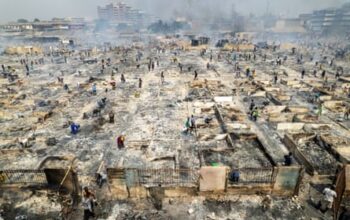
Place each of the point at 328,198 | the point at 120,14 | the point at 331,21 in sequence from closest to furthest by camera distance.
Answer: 1. the point at 328,198
2. the point at 331,21
3. the point at 120,14

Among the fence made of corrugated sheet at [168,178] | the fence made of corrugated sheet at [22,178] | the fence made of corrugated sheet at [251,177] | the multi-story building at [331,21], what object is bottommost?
the fence made of corrugated sheet at [22,178]

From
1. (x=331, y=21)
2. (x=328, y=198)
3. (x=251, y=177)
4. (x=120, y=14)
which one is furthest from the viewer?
(x=120, y=14)

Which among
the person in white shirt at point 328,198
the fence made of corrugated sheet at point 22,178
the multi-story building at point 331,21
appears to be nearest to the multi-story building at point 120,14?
the multi-story building at point 331,21

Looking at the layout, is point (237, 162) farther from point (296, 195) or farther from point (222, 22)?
point (222, 22)

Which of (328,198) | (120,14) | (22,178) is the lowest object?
(22,178)

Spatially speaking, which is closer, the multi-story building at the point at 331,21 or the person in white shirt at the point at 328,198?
the person in white shirt at the point at 328,198

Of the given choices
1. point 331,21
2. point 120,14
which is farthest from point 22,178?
point 120,14

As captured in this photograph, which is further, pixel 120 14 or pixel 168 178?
pixel 120 14

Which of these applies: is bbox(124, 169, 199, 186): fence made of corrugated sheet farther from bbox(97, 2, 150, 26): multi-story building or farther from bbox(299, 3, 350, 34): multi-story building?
bbox(97, 2, 150, 26): multi-story building

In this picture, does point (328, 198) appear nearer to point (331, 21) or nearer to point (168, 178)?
point (168, 178)

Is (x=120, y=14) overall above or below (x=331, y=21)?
above

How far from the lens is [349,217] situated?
1030 cm

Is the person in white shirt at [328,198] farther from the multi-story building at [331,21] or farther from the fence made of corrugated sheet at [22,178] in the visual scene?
the multi-story building at [331,21]

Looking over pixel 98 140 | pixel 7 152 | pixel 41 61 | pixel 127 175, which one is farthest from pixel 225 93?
pixel 41 61
